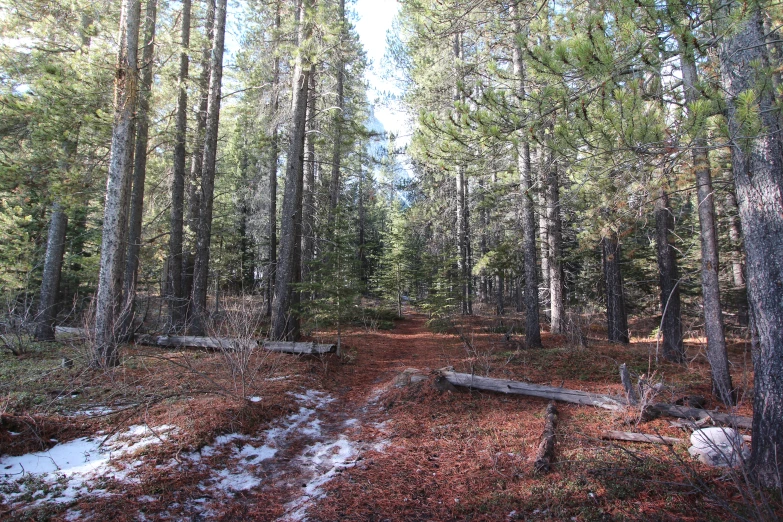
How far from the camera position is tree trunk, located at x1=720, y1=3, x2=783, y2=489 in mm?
3201

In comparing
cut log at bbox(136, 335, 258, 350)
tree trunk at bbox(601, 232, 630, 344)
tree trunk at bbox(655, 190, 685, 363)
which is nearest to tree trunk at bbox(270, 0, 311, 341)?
cut log at bbox(136, 335, 258, 350)

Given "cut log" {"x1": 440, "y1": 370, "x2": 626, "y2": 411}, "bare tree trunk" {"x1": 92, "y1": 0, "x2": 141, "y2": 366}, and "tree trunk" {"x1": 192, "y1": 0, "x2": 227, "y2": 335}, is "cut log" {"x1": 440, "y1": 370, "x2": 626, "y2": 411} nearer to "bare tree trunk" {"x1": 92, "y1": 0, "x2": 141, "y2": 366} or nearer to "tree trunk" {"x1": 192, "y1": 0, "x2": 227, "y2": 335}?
"bare tree trunk" {"x1": 92, "y1": 0, "x2": 141, "y2": 366}

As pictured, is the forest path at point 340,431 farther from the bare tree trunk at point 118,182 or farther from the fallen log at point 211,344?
the bare tree trunk at point 118,182

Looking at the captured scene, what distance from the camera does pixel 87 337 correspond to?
6.22m

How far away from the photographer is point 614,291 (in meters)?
11.2

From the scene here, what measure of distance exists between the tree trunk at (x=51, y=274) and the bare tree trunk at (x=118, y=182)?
4698 millimetres

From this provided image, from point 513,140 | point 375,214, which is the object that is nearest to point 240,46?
point 513,140

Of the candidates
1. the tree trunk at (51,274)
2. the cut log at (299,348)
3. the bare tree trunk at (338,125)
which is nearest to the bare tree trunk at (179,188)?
the tree trunk at (51,274)

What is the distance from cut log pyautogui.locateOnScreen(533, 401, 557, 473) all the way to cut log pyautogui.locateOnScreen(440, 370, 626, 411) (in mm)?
848

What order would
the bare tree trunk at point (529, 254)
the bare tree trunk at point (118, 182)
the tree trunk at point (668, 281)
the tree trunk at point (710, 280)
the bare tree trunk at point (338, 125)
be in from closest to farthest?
the tree trunk at point (710, 280)
the bare tree trunk at point (118, 182)
the tree trunk at point (668, 281)
the bare tree trunk at point (529, 254)
the bare tree trunk at point (338, 125)

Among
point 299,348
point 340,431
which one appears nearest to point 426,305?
point 299,348

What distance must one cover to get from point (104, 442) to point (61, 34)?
34.1 feet

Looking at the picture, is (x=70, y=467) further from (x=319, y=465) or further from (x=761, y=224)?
(x=761, y=224)

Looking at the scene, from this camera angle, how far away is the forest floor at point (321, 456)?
3045 mm
